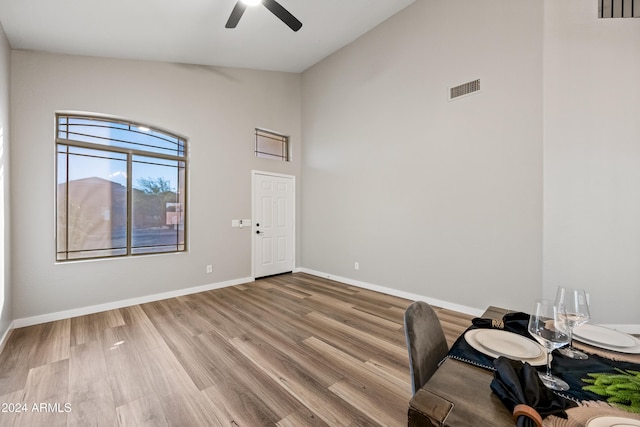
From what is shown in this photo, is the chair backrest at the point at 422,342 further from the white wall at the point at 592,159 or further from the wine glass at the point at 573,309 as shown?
the white wall at the point at 592,159

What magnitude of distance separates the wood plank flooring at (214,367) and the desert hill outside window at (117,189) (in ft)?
3.13

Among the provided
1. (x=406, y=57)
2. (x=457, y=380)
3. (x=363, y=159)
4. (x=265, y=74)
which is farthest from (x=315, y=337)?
(x=265, y=74)

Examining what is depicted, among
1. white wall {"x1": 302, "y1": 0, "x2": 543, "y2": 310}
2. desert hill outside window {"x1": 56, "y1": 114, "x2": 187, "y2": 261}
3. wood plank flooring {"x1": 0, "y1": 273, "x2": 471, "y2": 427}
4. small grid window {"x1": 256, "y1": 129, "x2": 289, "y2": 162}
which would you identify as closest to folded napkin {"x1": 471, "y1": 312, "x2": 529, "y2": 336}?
wood plank flooring {"x1": 0, "y1": 273, "x2": 471, "y2": 427}

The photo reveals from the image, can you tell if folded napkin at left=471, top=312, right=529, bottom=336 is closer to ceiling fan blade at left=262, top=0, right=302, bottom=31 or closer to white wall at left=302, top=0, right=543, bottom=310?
white wall at left=302, top=0, right=543, bottom=310

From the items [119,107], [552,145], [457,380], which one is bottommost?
[457,380]

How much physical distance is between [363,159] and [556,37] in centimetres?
266

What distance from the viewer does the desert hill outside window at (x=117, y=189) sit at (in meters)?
3.42

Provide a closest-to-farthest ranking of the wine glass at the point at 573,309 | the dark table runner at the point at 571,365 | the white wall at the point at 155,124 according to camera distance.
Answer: the dark table runner at the point at 571,365 < the wine glass at the point at 573,309 < the white wall at the point at 155,124

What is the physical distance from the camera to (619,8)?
2744mm

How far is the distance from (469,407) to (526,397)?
147mm

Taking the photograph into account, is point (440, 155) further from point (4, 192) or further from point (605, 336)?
point (4, 192)

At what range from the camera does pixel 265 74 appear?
17.0ft

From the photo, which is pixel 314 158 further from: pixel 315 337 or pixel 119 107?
pixel 315 337

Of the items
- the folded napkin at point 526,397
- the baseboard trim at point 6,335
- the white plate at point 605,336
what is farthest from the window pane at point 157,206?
the white plate at point 605,336
